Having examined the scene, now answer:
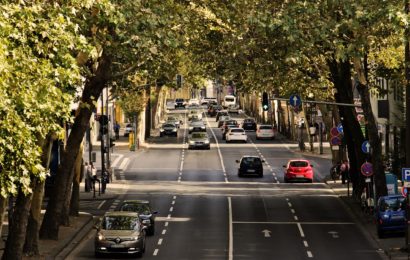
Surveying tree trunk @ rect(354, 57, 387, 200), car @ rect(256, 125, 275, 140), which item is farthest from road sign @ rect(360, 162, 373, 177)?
car @ rect(256, 125, 275, 140)

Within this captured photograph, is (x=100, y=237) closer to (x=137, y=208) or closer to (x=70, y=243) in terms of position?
(x=70, y=243)

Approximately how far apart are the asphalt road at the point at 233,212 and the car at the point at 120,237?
2.54 ft

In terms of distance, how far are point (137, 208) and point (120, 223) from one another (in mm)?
5789

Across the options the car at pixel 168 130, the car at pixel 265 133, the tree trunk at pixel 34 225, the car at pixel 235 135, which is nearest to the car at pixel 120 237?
the tree trunk at pixel 34 225

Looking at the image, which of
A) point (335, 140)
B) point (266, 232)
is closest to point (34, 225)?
point (266, 232)

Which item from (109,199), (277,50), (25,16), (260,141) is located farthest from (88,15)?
(260,141)

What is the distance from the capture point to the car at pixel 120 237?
132 ft

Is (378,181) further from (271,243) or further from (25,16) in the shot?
(25,16)

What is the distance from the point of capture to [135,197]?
64.1m

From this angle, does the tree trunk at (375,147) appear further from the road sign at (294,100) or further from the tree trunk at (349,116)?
the road sign at (294,100)

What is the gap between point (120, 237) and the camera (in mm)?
40438

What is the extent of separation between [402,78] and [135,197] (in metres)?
20.3

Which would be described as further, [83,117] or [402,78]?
[402,78]

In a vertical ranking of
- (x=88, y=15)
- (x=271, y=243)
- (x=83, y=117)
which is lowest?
(x=271, y=243)
